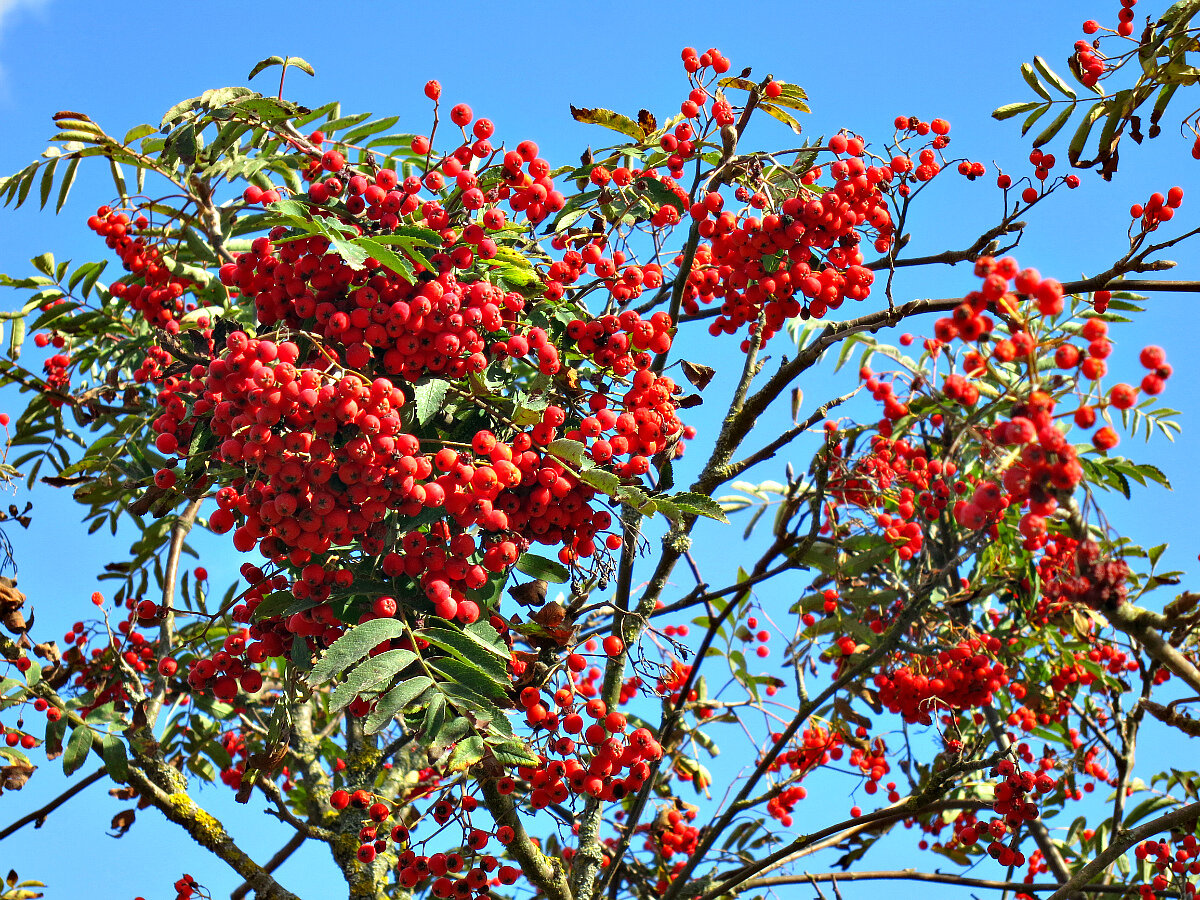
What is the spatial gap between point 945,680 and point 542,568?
2437 millimetres

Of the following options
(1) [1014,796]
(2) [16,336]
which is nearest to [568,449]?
(1) [1014,796]

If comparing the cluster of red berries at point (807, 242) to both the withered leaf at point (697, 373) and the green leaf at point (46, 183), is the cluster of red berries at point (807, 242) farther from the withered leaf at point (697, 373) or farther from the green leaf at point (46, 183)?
the green leaf at point (46, 183)

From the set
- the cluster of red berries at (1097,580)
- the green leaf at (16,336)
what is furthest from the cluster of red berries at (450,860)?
the green leaf at (16,336)

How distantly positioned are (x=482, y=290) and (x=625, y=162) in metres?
1.58

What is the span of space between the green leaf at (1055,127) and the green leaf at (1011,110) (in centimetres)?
11

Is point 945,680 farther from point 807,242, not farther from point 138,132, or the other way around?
point 138,132

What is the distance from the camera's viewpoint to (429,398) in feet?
9.72

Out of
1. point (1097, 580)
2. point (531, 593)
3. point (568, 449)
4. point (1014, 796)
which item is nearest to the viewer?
point (1097, 580)

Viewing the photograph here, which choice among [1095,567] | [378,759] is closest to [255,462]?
[1095,567]

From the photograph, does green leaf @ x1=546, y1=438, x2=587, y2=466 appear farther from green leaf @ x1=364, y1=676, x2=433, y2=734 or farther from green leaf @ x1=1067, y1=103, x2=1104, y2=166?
green leaf @ x1=1067, y1=103, x2=1104, y2=166

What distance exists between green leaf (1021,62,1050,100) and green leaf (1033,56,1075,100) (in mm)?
30

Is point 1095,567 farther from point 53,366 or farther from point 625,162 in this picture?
point 53,366

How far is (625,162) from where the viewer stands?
4.31 metres

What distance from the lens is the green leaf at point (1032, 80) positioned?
427cm
